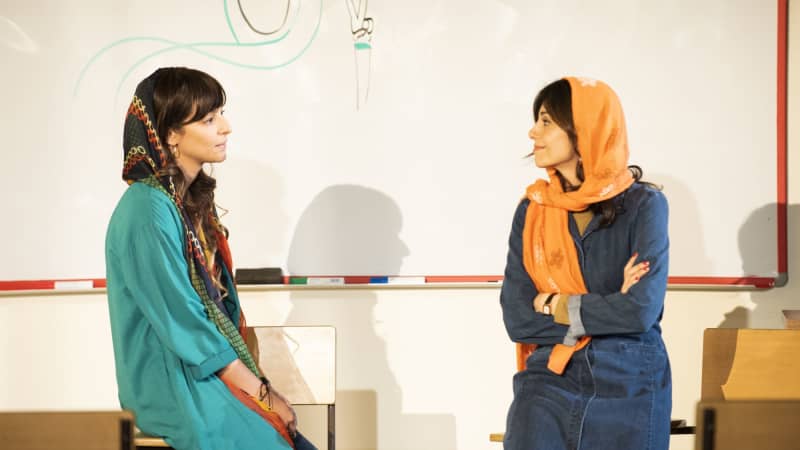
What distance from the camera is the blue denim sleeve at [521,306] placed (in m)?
2.38

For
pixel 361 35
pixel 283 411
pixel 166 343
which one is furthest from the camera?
pixel 361 35

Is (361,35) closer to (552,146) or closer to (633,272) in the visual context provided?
(552,146)

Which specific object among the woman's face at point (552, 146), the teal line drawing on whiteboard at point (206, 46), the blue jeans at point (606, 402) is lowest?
the blue jeans at point (606, 402)

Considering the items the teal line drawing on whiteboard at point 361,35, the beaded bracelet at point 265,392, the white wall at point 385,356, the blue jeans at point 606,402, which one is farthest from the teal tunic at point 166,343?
the teal line drawing on whiteboard at point 361,35

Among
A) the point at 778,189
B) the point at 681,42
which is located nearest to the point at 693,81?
the point at 681,42

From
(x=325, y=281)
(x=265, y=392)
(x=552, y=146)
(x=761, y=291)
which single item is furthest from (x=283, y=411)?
(x=761, y=291)

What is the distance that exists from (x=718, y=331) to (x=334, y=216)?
1535mm

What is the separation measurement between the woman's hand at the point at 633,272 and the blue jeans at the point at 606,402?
148 mm

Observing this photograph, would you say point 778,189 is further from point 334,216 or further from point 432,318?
point 334,216

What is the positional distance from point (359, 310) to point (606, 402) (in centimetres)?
145

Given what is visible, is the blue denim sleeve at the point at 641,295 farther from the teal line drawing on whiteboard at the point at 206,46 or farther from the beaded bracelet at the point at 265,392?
the teal line drawing on whiteboard at the point at 206,46

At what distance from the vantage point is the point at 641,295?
2273 mm

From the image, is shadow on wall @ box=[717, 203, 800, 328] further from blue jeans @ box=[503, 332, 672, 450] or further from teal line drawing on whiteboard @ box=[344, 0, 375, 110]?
teal line drawing on whiteboard @ box=[344, 0, 375, 110]

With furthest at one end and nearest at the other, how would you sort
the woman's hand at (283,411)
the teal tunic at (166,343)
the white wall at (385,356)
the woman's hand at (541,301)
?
1. the white wall at (385,356)
2. the woman's hand at (283,411)
3. the woman's hand at (541,301)
4. the teal tunic at (166,343)
